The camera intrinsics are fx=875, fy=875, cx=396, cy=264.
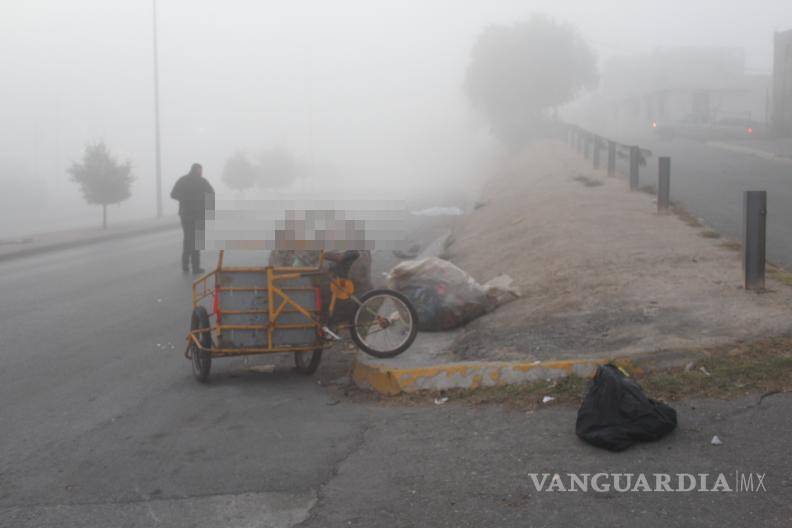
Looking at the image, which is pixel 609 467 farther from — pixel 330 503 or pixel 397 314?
pixel 397 314

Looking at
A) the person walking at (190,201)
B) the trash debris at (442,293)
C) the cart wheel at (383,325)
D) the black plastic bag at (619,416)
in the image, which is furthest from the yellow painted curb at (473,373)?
the person walking at (190,201)

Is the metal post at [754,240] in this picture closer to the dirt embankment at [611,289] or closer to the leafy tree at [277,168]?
the dirt embankment at [611,289]

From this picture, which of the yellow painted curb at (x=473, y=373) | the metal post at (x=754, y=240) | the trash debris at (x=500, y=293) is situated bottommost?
the yellow painted curb at (x=473, y=373)

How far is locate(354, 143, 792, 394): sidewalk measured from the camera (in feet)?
21.1

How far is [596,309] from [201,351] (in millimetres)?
3553

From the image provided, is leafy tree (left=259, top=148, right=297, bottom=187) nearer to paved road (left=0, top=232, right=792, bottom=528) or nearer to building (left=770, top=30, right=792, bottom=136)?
building (left=770, top=30, right=792, bottom=136)

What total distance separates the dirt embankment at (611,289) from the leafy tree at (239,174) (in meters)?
51.5

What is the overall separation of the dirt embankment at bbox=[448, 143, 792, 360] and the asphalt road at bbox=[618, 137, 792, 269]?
104 centimetres

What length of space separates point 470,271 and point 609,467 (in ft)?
28.5

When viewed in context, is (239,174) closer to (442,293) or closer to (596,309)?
(442,293)

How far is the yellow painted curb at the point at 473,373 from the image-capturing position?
612cm

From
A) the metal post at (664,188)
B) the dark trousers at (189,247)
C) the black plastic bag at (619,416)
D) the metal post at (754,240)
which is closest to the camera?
the black plastic bag at (619,416)

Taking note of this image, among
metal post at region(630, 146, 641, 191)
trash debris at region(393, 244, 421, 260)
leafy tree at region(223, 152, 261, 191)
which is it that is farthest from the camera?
leafy tree at region(223, 152, 261, 191)

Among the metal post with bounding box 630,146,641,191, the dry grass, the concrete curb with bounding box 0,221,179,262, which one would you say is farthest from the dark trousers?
the dry grass
